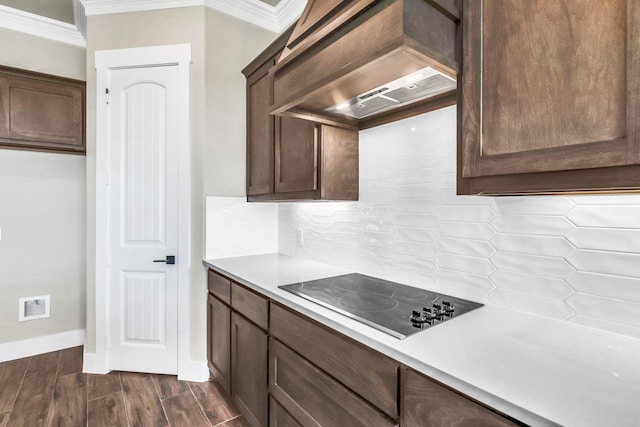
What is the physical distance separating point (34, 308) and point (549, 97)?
382cm

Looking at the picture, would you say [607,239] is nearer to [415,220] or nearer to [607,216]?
[607,216]

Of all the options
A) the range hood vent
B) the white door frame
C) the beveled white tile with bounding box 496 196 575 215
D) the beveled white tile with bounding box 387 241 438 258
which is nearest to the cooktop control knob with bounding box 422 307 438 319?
the beveled white tile with bounding box 387 241 438 258

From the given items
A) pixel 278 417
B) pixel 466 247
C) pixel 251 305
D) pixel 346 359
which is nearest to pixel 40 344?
pixel 251 305

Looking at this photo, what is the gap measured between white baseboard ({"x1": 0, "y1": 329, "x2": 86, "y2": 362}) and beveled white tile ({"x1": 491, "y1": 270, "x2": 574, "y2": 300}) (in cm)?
349

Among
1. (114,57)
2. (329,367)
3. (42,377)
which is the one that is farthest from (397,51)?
(42,377)

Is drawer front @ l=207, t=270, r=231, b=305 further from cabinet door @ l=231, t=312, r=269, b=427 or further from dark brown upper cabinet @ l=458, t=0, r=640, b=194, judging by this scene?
dark brown upper cabinet @ l=458, t=0, r=640, b=194

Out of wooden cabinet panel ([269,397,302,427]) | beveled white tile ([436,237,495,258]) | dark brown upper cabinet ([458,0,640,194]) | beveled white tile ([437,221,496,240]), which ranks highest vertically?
dark brown upper cabinet ([458,0,640,194])

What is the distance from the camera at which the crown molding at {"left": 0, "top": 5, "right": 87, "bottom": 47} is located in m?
2.59

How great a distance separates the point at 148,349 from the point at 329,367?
185 cm

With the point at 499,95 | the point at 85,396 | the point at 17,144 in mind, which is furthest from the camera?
the point at 17,144

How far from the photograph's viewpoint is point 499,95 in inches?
35.9

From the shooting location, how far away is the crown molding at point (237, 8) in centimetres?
233

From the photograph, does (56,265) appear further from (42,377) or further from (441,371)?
(441,371)

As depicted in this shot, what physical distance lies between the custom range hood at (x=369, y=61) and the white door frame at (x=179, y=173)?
1.14m
